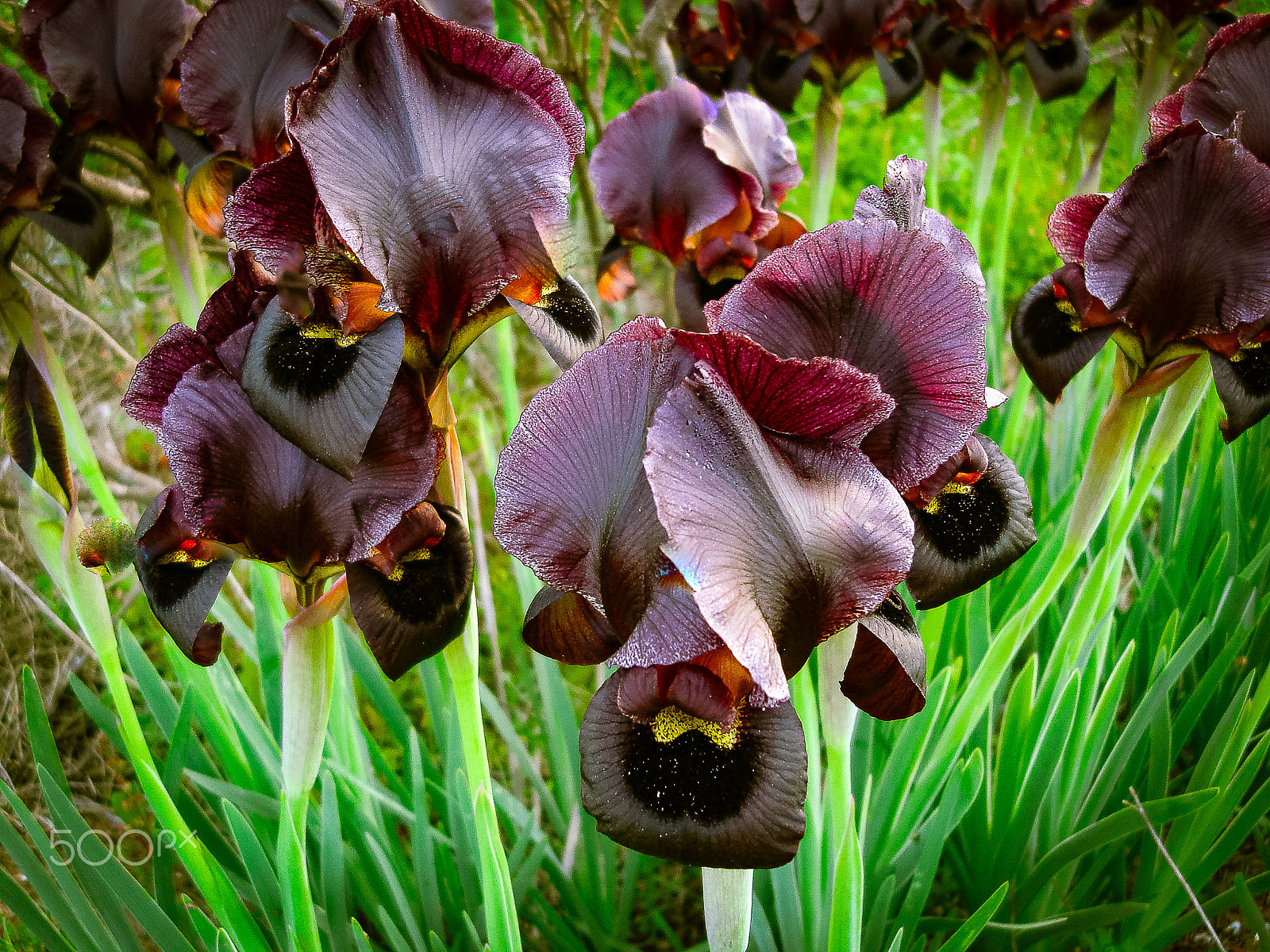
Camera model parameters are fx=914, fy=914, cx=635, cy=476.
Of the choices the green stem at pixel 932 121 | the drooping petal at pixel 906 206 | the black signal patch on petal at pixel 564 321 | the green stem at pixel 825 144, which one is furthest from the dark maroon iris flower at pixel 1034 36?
the black signal patch on petal at pixel 564 321

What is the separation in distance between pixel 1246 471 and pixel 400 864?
198cm

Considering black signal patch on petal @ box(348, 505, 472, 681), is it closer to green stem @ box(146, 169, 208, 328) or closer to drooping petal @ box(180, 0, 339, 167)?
drooping petal @ box(180, 0, 339, 167)

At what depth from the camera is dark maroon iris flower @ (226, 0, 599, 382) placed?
66 centimetres

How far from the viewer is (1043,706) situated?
1411mm

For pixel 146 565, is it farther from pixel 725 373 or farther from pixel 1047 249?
pixel 1047 249

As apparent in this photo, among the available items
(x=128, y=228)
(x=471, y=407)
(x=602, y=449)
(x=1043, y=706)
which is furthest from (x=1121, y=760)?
(x=128, y=228)

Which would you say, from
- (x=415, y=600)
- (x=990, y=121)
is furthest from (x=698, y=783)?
(x=990, y=121)

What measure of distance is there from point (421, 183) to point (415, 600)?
1.07 feet

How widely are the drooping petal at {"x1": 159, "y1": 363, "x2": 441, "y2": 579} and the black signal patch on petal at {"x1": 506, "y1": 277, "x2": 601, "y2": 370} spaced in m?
0.12

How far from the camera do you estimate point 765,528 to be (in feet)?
1.87

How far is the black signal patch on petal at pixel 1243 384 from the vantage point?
968mm

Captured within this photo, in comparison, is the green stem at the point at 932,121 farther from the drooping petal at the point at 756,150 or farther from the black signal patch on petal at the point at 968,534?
the black signal patch on petal at the point at 968,534

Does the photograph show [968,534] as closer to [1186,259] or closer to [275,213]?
[1186,259]

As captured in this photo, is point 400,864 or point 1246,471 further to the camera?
point 1246,471
